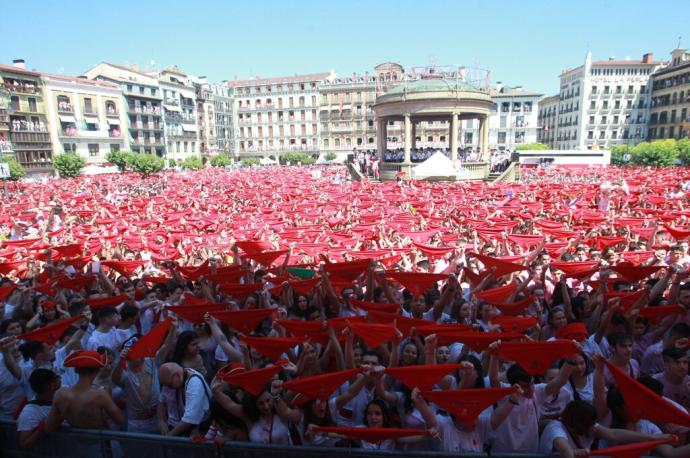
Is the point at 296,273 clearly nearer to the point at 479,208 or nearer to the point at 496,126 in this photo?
the point at 479,208

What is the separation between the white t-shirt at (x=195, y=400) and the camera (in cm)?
441

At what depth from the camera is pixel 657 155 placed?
2047 inches

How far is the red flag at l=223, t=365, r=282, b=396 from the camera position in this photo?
4.36 meters

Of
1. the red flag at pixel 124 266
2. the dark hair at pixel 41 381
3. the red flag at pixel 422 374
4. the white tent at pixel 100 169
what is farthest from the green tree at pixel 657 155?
the white tent at pixel 100 169

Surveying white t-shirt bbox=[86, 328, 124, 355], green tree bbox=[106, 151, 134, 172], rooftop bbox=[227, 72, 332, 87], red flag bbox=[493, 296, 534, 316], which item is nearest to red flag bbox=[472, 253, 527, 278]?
red flag bbox=[493, 296, 534, 316]

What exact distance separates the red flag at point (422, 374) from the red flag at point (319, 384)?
40 cm

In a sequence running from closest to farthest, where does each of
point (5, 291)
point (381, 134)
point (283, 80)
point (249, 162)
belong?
point (5, 291) → point (381, 134) → point (249, 162) → point (283, 80)

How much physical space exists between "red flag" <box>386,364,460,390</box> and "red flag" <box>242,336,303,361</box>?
128cm

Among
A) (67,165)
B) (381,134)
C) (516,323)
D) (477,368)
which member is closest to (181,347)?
(477,368)

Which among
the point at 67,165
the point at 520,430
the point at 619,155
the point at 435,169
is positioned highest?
the point at 619,155

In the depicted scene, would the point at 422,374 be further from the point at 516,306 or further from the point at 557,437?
the point at 516,306

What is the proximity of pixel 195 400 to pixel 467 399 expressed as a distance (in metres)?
2.51

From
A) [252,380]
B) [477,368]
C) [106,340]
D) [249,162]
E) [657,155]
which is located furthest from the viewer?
[249,162]

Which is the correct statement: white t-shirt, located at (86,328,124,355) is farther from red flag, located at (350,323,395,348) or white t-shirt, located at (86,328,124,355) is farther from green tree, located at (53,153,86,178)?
green tree, located at (53,153,86,178)
